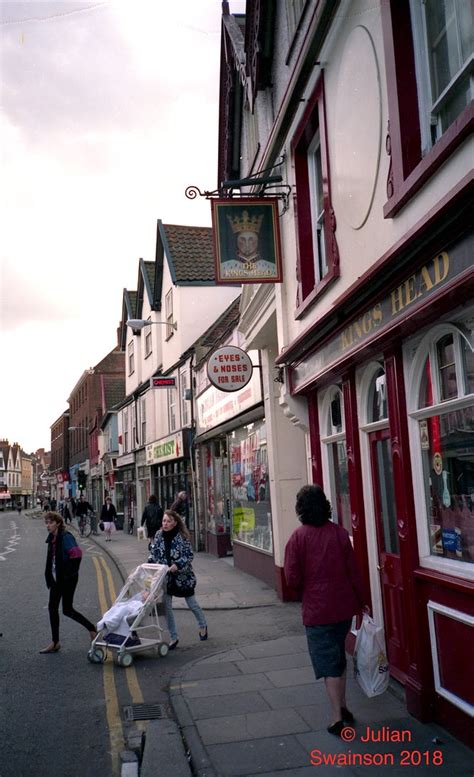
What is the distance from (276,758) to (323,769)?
0.37 m

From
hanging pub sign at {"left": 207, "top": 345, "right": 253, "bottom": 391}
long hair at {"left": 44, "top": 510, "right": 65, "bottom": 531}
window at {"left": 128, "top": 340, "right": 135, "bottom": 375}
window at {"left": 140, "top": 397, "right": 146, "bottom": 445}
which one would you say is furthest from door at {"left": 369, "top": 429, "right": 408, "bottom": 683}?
window at {"left": 128, "top": 340, "right": 135, "bottom": 375}

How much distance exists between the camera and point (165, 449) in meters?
24.0

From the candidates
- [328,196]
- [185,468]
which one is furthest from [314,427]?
[185,468]

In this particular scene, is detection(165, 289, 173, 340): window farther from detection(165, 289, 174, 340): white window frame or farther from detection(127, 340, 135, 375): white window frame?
detection(127, 340, 135, 375): white window frame

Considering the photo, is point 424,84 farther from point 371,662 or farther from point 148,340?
point 148,340

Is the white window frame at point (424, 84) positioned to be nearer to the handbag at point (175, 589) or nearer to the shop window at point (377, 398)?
the shop window at point (377, 398)

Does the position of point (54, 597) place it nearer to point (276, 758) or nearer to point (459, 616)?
point (276, 758)

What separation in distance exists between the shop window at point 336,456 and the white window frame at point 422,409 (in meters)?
2.12

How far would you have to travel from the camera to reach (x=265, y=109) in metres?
10.8

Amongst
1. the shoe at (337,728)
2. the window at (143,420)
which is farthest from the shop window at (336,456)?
the window at (143,420)

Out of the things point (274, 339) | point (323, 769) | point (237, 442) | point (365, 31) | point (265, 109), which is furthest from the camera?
point (237, 442)

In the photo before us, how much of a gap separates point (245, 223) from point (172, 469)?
16185mm

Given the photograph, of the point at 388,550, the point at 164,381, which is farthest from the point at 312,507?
the point at 164,381

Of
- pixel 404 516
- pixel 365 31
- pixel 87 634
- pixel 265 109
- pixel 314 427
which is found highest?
pixel 265 109
